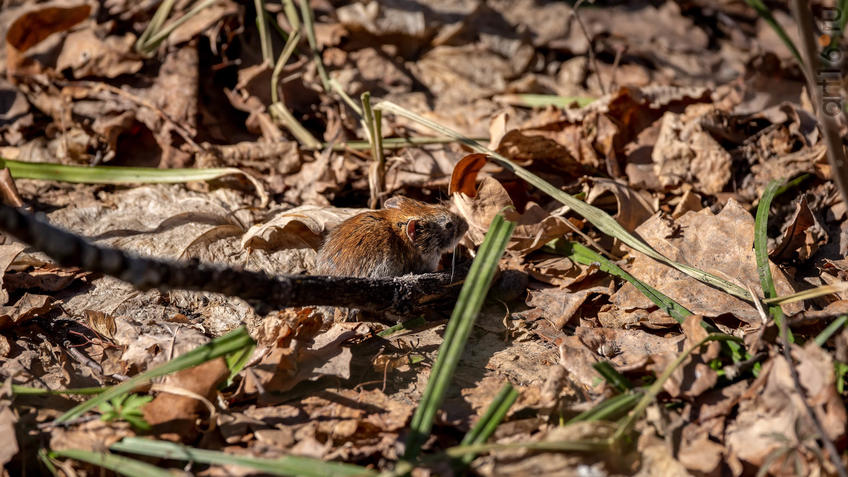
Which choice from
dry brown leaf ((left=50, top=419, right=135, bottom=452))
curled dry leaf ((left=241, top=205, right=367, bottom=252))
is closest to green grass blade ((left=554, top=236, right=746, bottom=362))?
curled dry leaf ((left=241, top=205, right=367, bottom=252))

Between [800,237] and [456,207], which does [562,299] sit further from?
[800,237]

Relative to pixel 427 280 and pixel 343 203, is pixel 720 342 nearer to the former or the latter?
pixel 427 280

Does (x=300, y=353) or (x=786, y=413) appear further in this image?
(x=300, y=353)

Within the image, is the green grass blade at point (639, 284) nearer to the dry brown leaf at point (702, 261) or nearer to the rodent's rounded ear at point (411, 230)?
the dry brown leaf at point (702, 261)

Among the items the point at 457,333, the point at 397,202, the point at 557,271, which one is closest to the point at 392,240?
the point at 397,202

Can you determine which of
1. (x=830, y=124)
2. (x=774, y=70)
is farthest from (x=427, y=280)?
(x=774, y=70)

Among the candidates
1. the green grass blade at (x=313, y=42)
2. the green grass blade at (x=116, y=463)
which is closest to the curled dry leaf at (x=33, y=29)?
the green grass blade at (x=313, y=42)
